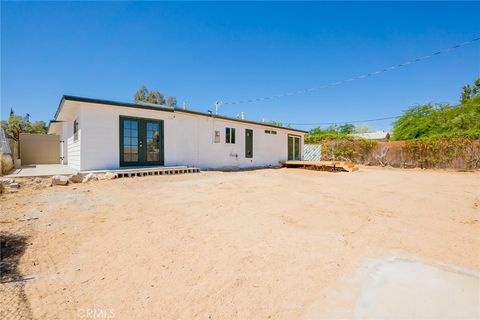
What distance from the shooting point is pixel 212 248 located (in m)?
2.58

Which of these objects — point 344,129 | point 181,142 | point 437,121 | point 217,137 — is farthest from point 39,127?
point 437,121

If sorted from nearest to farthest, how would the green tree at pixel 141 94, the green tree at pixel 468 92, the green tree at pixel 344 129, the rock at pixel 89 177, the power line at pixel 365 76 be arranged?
the rock at pixel 89 177
the power line at pixel 365 76
the green tree at pixel 141 94
the green tree at pixel 468 92
the green tree at pixel 344 129

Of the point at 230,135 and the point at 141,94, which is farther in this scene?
the point at 141,94

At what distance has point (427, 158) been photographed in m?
13.8

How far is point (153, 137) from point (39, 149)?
917 cm

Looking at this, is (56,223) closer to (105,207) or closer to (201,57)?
(105,207)

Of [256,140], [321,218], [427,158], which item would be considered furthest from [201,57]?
[427,158]

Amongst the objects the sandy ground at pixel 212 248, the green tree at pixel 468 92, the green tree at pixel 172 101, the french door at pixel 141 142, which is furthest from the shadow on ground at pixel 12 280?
the green tree at pixel 468 92

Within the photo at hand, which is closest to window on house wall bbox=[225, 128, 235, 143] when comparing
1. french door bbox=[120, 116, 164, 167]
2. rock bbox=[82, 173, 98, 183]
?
french door bbox=[120, 116, 164, 167]

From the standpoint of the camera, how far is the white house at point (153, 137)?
7648 millimetres

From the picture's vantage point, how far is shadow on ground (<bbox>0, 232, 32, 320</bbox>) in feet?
5.00

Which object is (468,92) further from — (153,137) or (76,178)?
(76,178)

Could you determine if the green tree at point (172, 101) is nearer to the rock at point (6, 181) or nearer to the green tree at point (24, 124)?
the green tree at point (24, 124)

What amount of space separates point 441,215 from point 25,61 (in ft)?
43.5
